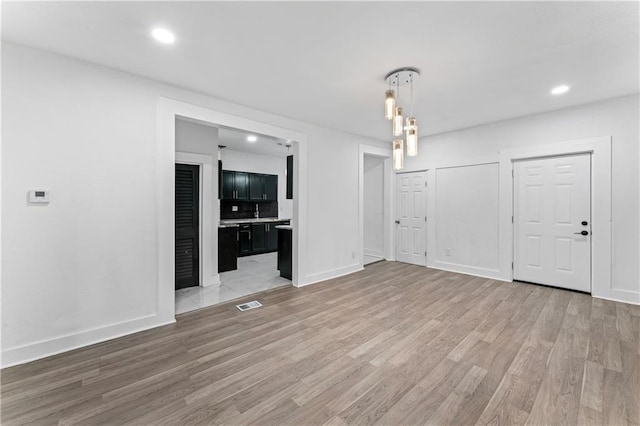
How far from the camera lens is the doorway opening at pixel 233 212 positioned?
13.4 ft

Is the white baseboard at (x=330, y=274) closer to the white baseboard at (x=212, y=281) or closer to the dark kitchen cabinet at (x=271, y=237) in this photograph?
the white baseboard at (x=212, y=281)

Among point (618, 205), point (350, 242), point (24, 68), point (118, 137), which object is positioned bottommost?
point (350, 242)

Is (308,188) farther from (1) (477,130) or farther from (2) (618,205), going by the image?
(2) (618,205)

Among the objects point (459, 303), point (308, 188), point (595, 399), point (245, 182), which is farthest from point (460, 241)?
point (245, 182)

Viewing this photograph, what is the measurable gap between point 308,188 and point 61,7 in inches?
127

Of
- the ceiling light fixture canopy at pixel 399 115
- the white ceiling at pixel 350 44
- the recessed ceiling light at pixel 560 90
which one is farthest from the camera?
the recessed ceiling light at pixel 560 90

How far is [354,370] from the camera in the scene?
7.02 feet

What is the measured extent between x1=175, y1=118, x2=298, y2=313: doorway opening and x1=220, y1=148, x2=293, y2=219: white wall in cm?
3

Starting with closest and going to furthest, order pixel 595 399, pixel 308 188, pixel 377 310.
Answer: pixel 595 399, pixel 377 310, pixel 308 188

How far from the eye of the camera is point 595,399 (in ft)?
5.89

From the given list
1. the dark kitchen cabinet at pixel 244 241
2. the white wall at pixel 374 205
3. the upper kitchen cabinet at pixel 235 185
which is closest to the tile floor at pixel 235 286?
the dark kitchen cabinet at pixel 244 241

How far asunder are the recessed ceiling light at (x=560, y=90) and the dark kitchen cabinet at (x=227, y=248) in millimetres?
5300

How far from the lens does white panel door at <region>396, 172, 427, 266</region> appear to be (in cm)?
566

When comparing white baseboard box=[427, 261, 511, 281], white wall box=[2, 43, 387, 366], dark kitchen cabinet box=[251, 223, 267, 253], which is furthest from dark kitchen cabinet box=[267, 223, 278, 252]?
white wall box=[2, 43, 387, 366]
